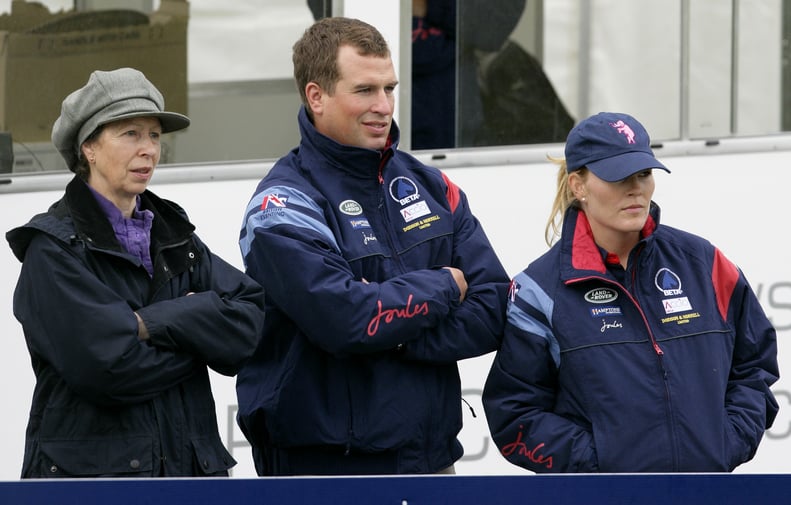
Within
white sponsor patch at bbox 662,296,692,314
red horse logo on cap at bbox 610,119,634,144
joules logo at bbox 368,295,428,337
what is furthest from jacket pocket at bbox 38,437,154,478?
red horse logo on cap at bbox 610,119,634,144

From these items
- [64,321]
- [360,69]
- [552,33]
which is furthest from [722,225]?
[64,321]

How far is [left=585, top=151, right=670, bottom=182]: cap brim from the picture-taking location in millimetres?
3078

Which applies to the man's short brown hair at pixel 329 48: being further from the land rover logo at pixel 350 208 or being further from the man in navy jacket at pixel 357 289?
the land rover logo at pixel 350 208

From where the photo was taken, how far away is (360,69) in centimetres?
331

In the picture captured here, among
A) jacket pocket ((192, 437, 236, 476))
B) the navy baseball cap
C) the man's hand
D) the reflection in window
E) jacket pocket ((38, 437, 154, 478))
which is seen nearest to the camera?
jacket pocket ((38, 437, 154, 478))

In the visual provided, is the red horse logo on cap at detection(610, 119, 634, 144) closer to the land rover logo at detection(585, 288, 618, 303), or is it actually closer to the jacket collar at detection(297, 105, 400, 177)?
the land rover logo at detection(585, 288, 618, 303)

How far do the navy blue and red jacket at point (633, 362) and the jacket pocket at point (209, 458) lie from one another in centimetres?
64

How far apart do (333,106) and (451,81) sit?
1246 mm

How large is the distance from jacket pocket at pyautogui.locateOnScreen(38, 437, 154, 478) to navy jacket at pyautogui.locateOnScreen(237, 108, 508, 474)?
37cm

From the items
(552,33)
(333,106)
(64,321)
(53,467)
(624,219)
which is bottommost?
(53,467)

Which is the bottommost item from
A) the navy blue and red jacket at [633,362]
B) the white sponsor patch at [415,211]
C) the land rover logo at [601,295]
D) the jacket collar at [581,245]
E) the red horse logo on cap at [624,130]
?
the navy blue and red jacket at [633,362]

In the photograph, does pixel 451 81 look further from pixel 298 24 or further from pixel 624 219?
pixel 624 219

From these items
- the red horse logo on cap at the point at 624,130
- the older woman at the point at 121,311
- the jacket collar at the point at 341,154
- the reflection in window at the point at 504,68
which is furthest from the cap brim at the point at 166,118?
the reflection in window at the point at 504,68

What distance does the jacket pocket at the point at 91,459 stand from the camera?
2.89 meters
